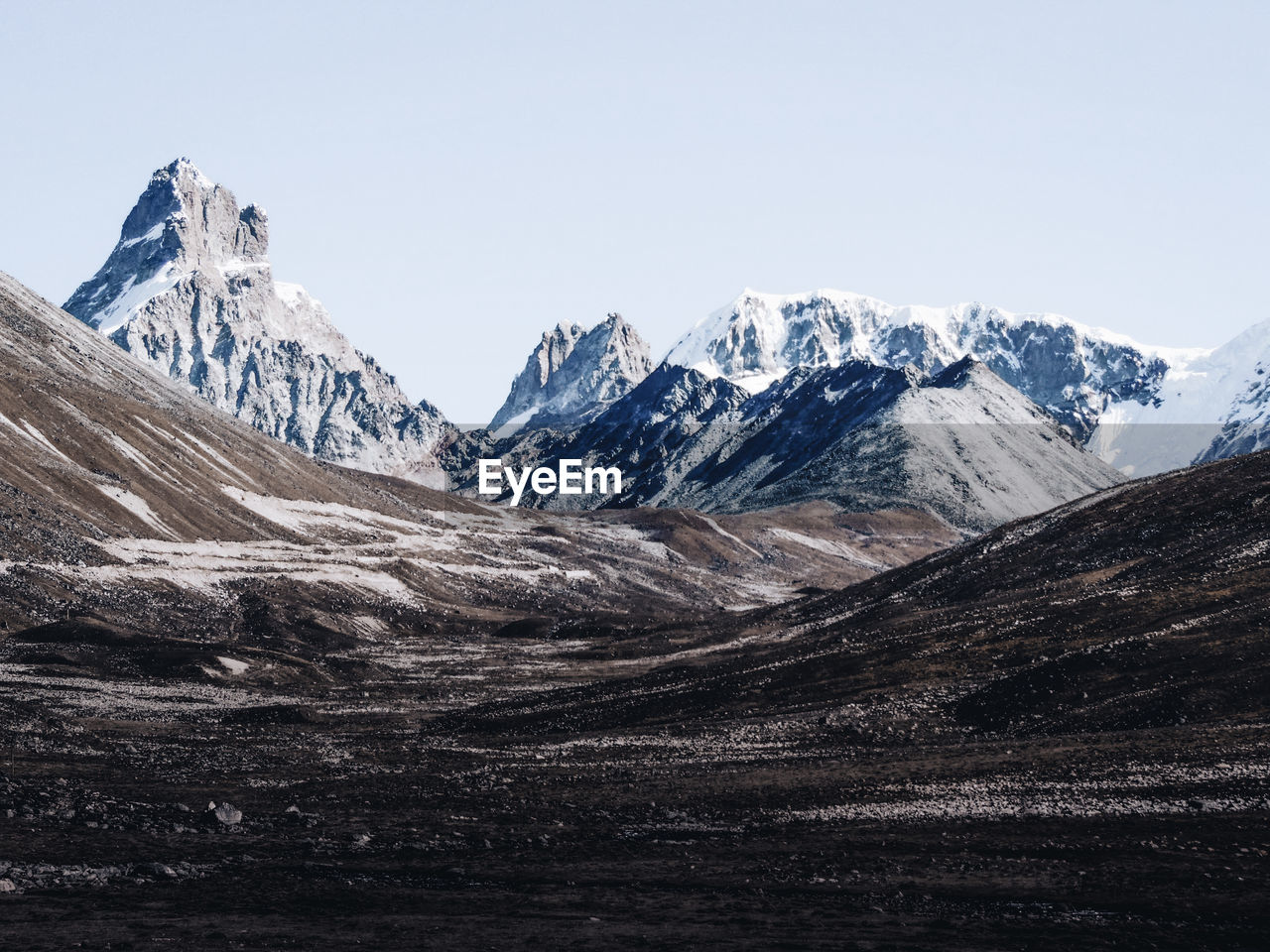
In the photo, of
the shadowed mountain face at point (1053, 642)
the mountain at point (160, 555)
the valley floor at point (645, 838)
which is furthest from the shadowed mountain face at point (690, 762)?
the mountain at point (160, 555)

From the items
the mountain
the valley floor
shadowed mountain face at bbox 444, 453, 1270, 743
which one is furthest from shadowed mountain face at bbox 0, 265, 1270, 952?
the mountain

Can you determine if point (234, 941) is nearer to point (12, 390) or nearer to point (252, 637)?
point (252, 637)

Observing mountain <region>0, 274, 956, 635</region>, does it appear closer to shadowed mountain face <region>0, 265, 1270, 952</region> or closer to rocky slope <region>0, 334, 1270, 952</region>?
shadowed mountain face <region>0, 265, 1270, 952</region>

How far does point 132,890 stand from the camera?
3797 centimetres

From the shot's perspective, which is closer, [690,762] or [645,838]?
[645,838]

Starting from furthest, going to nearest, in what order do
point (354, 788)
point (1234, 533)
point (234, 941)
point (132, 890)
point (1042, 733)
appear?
1. point (1234, 533)
2. point (1042, 733)
3. point (354, 788)
4. point (132, 890)
5. point (234, 941)

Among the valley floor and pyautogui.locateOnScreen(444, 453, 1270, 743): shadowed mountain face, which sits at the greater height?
pyautogui.locateOnScreen(444, 453, 1270, 743): shadowed mountain face

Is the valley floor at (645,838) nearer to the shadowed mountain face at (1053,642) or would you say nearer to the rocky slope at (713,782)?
the rocky slope at (713,782)

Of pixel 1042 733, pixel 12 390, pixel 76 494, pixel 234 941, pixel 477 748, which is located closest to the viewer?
pixel 234 941

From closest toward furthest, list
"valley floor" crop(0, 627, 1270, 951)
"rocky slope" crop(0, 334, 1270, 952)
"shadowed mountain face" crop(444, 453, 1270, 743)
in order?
"valley floor" crop(0, 627, 1270, 951) → "rocky slope" crop(0, 334, 1270, 952) → "shadowed mountain face" crop(444, 453, 1270, 743)

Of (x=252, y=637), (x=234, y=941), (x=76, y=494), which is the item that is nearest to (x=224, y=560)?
(x=76, y=494)

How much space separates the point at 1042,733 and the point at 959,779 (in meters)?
12.4

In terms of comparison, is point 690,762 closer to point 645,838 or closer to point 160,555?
point 645,838

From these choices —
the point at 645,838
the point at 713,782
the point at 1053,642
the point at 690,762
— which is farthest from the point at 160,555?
the point at 645,838
